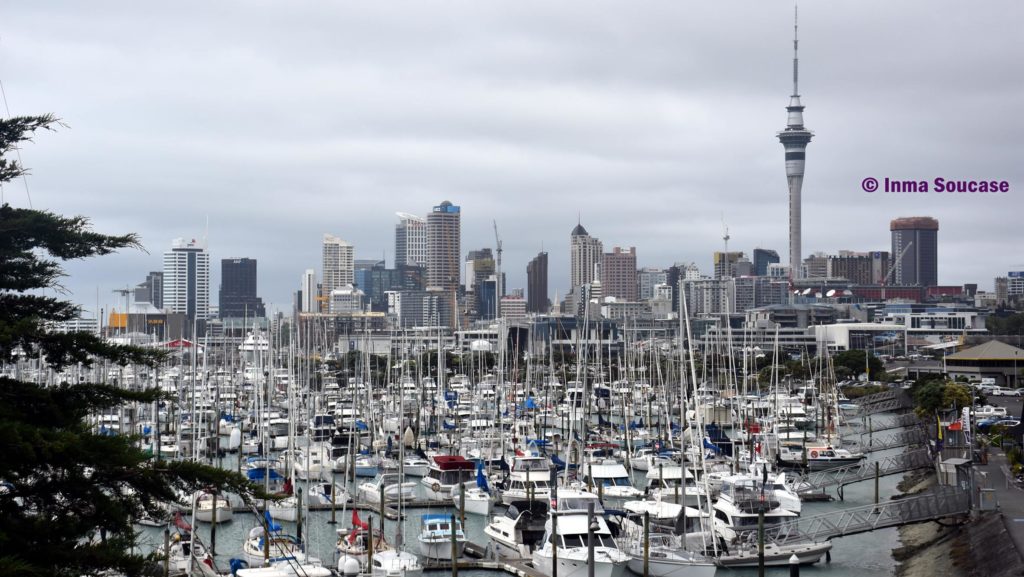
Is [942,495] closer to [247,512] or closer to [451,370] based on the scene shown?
[247,512]

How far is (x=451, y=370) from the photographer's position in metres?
130

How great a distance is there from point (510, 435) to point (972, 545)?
3652 cm

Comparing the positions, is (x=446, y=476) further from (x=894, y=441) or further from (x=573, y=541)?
(x=894, y=441)

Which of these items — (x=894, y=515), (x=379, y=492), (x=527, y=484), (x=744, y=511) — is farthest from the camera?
(x=379, y=492)

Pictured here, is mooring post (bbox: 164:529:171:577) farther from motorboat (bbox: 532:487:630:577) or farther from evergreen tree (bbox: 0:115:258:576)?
motorboat (bbox: 532:487:630:577)

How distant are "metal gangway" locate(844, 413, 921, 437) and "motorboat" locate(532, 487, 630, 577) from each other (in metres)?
41.1

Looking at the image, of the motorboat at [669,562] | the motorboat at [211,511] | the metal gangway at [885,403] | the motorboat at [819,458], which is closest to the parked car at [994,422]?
the motorboat at [819,458]

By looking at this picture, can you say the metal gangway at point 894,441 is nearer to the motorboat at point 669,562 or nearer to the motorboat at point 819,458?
the motorboat at point 819,458

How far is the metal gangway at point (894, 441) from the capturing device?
63969 millimetres

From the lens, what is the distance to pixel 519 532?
1489 inches

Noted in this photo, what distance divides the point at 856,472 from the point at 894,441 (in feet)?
52.5

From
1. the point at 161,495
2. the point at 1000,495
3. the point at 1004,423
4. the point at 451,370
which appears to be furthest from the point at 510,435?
the point at 451,370

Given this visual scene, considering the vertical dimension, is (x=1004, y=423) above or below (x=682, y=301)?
below

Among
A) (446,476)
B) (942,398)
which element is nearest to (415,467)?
(446,476)
